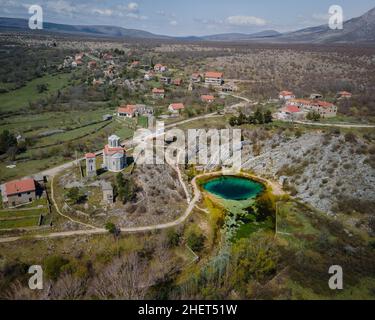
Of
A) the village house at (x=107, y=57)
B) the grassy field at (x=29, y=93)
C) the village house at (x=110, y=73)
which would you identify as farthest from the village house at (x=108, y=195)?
the village house at (x=107, y=57)

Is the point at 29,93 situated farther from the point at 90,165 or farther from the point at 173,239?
the point at 173,239

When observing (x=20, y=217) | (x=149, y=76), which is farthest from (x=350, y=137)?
(x=149, y=76)

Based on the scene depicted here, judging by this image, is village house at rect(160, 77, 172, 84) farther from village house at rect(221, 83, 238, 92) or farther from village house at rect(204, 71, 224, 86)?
village house at rect(221, 83, 238, 92)

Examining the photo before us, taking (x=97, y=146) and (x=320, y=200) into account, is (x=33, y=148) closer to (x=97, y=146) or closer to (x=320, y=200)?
(x=97, y=146)

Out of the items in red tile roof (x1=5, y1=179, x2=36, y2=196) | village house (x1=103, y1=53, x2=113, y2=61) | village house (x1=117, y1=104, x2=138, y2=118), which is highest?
village house (x1=103, y1=53, x2=113, y2=61)

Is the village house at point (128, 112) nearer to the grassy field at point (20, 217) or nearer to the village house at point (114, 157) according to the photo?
the village house at point (114, 157)

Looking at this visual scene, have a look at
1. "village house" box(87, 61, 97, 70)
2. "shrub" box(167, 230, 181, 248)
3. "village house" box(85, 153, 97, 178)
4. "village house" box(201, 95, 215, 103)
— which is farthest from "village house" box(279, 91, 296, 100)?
"village house" box(87, 61, 97, 70)

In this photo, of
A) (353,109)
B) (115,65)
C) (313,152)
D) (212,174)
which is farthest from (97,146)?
(115,65)
